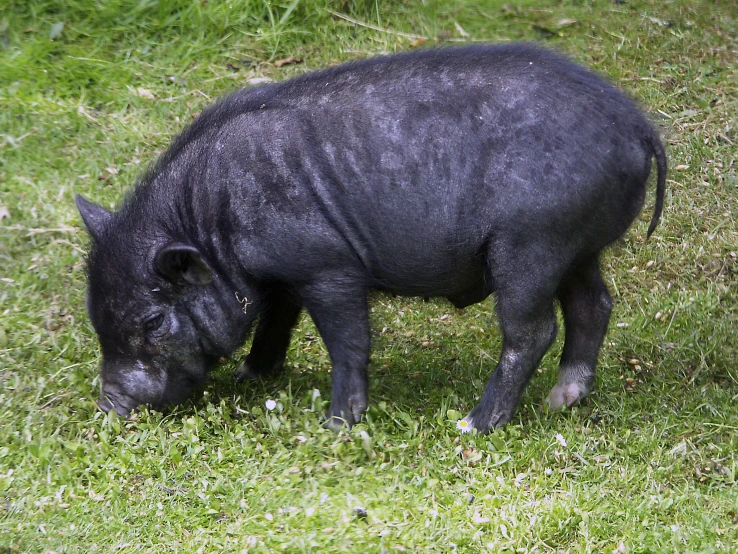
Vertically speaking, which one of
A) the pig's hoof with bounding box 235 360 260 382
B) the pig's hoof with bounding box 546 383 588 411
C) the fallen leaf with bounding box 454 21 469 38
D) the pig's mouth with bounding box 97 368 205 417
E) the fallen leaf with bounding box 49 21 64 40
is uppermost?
the fallen leaf with bounding box 49 21 64 40

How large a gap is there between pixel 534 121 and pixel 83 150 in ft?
13.7

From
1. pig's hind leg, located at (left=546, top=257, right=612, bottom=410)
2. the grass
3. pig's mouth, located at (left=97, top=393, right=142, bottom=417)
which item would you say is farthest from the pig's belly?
pig's mouth, located at (left=97, top=393, right=142, bottom=417)

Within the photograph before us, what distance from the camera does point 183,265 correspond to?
5.12m

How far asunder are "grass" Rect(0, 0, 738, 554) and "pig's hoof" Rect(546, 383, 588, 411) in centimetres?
11

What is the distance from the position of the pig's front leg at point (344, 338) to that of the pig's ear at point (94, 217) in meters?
1.19

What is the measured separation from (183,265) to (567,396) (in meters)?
2.24

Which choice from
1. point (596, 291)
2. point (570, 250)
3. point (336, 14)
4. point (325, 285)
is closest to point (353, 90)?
point (325, 285)

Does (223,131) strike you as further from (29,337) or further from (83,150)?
(83,150)

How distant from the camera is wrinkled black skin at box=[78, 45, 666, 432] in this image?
4957 millimetres

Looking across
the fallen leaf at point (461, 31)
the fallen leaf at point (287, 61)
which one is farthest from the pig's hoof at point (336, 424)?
the fallen leaf at point (461, 31)

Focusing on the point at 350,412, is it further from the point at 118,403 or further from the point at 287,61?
the point at 287,61

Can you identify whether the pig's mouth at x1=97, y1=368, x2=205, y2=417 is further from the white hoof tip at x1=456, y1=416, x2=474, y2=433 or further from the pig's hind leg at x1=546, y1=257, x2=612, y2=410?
the pig's hind leg at x1=546, y1=257, x2=612, y2=410

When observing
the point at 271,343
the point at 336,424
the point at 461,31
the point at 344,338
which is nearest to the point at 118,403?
the point at 271,343

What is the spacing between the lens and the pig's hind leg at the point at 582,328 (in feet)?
18.5
